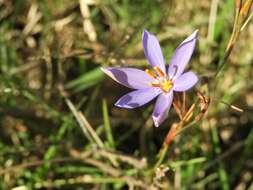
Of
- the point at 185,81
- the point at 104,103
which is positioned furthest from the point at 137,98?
the point at 104,103

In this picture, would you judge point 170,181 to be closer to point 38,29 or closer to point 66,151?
point 66,151

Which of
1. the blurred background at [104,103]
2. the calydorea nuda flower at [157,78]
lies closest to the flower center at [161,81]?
the calydorea nuda flower at [157,78]

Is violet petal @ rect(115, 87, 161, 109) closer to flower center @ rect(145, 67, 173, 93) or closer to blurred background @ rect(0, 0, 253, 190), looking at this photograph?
flower center @ rect(145, 67, 173, 93)

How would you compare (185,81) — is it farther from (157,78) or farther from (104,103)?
(104,103)

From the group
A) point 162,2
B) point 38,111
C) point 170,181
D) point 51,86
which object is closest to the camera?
point 170,181

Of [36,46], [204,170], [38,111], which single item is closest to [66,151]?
[38,111]
